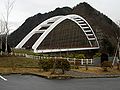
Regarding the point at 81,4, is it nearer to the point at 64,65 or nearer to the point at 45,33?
the point at 45,33

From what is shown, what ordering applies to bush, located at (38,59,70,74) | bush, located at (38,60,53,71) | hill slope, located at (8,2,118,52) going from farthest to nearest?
hill slope, located at (8,2,118,52), bush, located at (38,60,53,71), bush, located at (38,59,70,74)

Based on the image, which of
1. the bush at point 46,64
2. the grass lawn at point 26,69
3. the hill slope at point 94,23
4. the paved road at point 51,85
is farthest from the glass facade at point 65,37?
the paved road at point 51,85

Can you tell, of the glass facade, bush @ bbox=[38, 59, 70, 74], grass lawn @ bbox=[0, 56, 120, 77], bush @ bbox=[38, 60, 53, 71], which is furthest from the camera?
the glass facade

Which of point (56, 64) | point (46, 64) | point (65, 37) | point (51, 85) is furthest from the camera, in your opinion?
point (65, 37)

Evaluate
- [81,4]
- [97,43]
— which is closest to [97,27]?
[97,43]

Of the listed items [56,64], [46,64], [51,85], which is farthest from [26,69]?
[51,85]

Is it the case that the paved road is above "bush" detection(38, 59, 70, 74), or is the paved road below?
below

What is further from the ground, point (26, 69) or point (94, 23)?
point (94, 23)

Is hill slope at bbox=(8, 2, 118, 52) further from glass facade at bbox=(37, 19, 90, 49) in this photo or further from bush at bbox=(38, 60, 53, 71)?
bush at bbox=(38, 60, 53, 71)

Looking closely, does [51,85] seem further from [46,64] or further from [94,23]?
[94,23]

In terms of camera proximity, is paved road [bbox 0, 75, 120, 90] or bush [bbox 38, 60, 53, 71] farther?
bush [bbox 38, 60, 53, 71]

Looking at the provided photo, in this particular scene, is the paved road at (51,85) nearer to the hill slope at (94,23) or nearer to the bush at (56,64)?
the bush at (56,64)

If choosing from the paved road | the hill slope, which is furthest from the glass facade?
the paved road

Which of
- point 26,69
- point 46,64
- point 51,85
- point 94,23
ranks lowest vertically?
point 51,85
